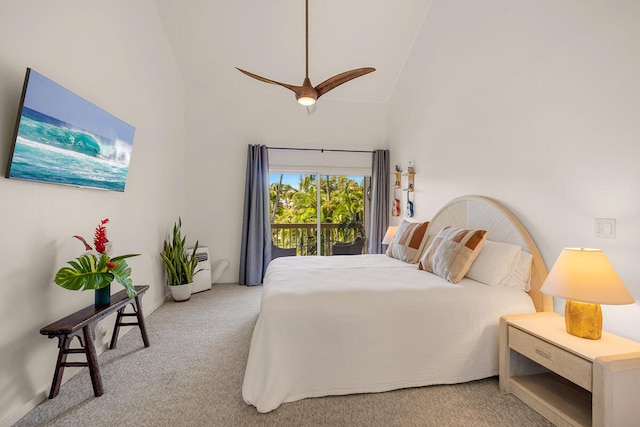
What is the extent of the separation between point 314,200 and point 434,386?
3448 mm

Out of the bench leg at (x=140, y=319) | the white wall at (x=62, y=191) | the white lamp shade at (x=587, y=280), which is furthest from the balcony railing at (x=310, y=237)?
the white lamp shade at (x=587, y=280)

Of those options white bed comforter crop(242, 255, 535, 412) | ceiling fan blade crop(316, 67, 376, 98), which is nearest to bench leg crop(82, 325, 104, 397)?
white bed comforter crop(242, 255, 535, 412)

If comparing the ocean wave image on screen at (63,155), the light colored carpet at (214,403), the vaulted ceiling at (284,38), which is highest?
the vaulted ceiling at (284,38)

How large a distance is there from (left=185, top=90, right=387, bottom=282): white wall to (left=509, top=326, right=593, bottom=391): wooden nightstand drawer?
3.77 meters

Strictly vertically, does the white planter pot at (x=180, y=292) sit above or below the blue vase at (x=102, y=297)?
below

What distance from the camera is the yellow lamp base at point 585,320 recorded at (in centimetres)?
157

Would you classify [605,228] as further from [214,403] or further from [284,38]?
[284,38]

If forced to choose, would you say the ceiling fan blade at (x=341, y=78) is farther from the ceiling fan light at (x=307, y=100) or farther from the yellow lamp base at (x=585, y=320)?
the yellow lamp base at (x=585, y=320)

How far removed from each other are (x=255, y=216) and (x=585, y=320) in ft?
12.5

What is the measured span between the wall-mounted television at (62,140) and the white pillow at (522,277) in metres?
3.05

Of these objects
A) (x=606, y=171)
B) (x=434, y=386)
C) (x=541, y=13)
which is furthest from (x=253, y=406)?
(x=541, y=13)

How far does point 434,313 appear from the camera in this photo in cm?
190

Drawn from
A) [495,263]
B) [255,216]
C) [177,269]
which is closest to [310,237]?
[255,216]

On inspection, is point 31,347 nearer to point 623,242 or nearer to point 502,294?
point 502,294
